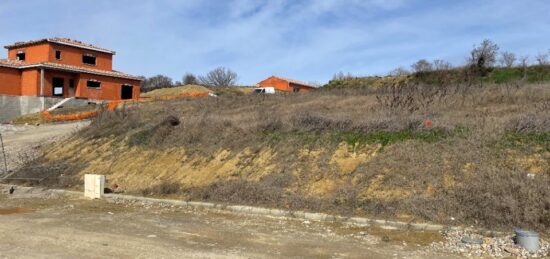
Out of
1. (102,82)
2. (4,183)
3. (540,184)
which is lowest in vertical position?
(4,183)

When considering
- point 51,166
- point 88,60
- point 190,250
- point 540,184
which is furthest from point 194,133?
point 88,60

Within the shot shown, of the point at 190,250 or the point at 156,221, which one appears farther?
the point at 156,221

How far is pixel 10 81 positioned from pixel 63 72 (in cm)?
397

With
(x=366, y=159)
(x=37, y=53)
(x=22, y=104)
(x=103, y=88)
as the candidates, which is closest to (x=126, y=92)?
(x=103, y=88)

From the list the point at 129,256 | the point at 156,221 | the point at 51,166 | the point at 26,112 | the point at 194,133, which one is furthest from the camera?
the point at 26,112

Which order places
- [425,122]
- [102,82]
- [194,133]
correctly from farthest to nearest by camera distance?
[102,82] → [194,133] → [425,122]

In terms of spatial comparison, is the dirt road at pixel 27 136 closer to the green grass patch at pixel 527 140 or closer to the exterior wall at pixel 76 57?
the exterior wall at pixel 76 57

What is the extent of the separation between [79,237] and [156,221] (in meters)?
2.20

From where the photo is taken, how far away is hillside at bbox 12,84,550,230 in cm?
1001

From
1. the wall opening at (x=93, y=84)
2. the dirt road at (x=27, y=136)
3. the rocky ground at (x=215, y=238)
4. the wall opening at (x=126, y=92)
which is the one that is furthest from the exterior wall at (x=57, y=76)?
the rocky ground at (x=215, y=238)

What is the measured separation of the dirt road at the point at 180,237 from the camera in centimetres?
785

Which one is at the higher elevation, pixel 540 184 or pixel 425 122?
pixel 425 122

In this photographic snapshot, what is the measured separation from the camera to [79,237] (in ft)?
29.3

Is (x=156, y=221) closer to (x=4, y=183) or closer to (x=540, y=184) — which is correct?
(x=540, y=184)
